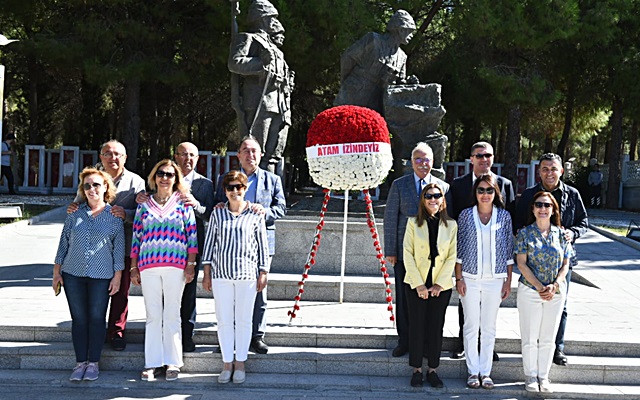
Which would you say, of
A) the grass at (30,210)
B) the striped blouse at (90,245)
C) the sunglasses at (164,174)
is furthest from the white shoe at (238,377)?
the grass at (30,210)

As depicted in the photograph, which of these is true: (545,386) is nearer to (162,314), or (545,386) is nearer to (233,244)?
(233,244)

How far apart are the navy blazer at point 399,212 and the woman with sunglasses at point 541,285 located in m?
0.79

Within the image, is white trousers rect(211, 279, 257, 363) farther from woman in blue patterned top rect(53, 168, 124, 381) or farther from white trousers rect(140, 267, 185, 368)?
woman in blue patterned top rect(53, 168, 124, 381)

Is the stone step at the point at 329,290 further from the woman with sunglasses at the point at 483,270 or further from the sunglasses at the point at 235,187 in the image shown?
the sunglasses at the point at 235,187

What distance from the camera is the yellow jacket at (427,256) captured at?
4.89 metres

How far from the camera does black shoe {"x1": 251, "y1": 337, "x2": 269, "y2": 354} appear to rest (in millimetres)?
5320

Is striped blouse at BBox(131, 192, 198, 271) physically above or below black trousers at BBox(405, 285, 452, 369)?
above

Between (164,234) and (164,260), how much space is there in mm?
188

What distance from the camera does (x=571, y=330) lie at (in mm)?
6102

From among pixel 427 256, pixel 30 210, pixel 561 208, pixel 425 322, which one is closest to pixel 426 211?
pixel 427 256

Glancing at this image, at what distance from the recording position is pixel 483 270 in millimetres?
4934

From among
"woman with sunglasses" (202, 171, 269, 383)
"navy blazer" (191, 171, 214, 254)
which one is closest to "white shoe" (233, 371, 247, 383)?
"woman with sunglasses" (202, 171, 269, 383)

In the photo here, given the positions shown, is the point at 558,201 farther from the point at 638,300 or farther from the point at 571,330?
the point at 638,300

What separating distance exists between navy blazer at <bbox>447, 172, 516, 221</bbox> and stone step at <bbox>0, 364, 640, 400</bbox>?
1.34 meters
